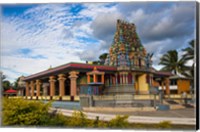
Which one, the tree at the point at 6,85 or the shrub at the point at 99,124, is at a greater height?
the tree at the point at 6,85

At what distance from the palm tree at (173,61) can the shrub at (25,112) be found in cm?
425

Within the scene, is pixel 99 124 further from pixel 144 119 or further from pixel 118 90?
pixel 118 90

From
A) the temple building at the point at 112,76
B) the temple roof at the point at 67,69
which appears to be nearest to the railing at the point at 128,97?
the temple building at the point at 112,76

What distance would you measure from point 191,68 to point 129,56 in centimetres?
394

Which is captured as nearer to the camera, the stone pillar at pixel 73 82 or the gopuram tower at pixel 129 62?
the stone pillar at pixel 73 82

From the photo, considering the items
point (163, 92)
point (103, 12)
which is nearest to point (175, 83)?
point (163, 92)

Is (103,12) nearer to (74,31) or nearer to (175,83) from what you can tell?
(74,31)

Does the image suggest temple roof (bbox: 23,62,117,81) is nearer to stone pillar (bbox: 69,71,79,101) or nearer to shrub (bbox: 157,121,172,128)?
stone pillar (bbox: 69,71,79,101)

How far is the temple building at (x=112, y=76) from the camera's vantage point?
12.3 m

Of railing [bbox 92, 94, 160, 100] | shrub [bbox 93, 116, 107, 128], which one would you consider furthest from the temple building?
shrub [bbox 93, 116, 107, 128]

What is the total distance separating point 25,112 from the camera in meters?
10.5

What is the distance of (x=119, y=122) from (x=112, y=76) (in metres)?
3.49

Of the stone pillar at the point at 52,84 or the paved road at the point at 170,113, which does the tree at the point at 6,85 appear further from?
the paved road at the point at 170,113

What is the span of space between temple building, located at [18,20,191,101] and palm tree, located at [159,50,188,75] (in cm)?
69
